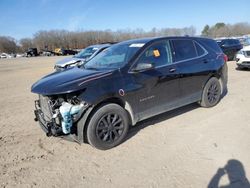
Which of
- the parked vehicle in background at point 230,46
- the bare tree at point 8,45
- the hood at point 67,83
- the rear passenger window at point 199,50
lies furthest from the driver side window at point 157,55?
the bare tree at point 8,45

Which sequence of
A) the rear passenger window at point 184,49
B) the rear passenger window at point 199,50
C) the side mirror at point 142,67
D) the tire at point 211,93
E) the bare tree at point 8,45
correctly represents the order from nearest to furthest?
the side mirror at point 142,67
the rear passenger window at point 184,49
the rear passenger window at point 199,50
the tire at point 211,93
the bare tree at point 8,45

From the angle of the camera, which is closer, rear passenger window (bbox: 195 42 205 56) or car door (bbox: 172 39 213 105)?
car door (bbox: 172 39 213 105)

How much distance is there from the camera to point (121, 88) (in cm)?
411

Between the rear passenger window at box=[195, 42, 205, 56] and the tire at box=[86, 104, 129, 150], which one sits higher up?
the rear passenger window at box=[195, 42, 205, 56]

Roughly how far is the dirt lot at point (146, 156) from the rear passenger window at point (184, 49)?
4.29 ft

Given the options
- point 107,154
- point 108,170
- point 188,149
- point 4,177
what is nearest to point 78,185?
point 108,170

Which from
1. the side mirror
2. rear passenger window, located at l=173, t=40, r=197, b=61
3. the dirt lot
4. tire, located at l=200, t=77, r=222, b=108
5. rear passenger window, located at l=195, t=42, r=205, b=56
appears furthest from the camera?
tire, located at l=200, t=77, r=222, b=108

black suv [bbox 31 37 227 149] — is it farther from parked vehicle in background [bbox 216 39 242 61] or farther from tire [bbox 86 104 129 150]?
parked vehicle in background [bbox 216 39 242 61]

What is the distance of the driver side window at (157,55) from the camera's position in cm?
459

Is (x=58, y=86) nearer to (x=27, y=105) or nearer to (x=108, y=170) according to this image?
(x=108, y=170)

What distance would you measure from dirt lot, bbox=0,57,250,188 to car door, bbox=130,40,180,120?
0.47 metres

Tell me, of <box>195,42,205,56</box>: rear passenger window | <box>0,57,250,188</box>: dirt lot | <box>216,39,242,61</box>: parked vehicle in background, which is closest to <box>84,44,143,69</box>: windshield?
<box>0,57,250,188</box>: dirt lot

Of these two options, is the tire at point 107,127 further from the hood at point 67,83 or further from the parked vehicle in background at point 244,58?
the parked vehicle in background at point 244,58

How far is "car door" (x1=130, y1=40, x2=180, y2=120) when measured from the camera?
4.39 metres
